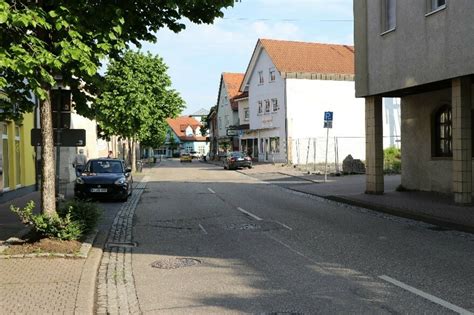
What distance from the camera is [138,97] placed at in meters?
34.6

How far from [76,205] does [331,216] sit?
21.5 ft

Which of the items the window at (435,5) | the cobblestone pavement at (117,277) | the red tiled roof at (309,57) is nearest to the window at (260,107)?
the red tiled roof at (309,57)

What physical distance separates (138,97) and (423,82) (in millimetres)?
23626

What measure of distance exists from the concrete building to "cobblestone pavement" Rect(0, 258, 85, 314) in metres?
10.1

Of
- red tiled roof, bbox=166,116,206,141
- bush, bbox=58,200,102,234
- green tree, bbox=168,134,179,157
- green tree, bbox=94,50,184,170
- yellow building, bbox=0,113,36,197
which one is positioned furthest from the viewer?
red tiled roof, bbox=166,116,206,141

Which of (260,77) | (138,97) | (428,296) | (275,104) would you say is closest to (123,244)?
(428,296)

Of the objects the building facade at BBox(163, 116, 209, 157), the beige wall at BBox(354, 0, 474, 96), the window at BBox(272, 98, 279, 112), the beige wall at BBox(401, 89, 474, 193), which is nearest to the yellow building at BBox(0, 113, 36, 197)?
the beige wall at BBox(354, 0, 474, 96)

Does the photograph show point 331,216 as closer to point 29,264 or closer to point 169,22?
point 169,22

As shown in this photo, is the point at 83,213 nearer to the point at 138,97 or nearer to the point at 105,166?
the point at 105,166

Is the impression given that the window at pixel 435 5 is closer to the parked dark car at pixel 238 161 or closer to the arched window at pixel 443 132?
the arched window at pixel 443 132

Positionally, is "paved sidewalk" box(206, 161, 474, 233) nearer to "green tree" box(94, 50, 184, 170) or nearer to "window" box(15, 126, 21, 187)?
"window" box(15, 126, 21, 187)

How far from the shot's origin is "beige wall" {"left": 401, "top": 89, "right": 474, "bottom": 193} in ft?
54.9

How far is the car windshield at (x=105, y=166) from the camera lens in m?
19.3

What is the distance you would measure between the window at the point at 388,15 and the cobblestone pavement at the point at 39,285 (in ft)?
40.3
